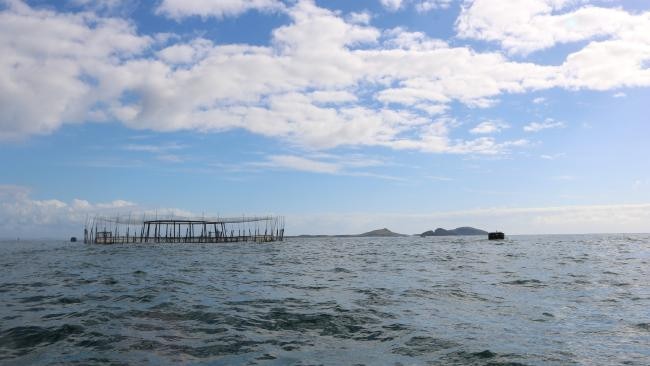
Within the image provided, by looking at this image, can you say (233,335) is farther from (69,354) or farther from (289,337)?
→ (69,354)

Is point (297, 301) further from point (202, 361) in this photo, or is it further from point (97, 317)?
point (202, 361)

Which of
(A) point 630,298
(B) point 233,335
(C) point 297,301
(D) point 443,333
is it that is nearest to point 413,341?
(D) point 443,333

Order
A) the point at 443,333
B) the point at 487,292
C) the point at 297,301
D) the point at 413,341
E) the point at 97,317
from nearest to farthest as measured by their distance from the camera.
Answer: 1. the point at 413,341
2. the point at 443,333
3. the point at 97,317
4. the point at 297,301
5. the point at 487,292

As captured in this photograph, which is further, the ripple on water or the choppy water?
the ripple on water

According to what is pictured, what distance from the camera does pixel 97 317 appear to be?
13555 mm

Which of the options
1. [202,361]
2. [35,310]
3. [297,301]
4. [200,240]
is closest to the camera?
[202,361]

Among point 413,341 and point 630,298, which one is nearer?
point 413,341

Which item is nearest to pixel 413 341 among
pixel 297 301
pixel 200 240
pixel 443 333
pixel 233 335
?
pixel 443 333

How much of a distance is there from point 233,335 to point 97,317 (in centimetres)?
491

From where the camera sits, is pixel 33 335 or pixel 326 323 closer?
pixel 33 335

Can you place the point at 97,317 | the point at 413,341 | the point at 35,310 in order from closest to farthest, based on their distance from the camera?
the point at 413,341 → the point at 97,317 → the point at 35,310

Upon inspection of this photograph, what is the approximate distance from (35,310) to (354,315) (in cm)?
1016

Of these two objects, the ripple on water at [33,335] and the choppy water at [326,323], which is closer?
the choppy water at [326,323]

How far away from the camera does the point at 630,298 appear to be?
57.5 ft
